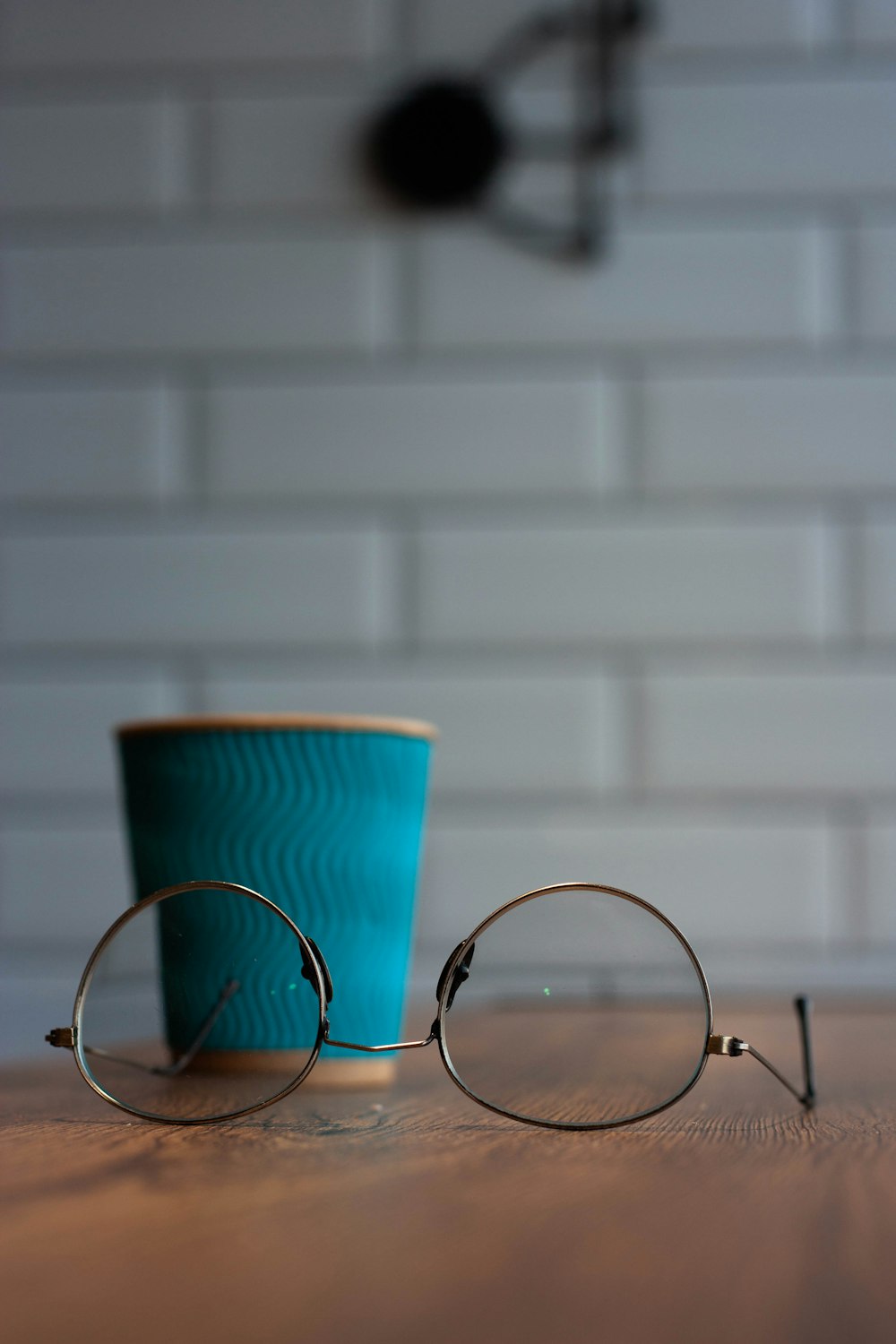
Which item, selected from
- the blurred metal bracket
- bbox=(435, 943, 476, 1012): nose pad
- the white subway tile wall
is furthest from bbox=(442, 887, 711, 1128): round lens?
the blurred metal bracket

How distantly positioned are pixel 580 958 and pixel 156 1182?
195 mm

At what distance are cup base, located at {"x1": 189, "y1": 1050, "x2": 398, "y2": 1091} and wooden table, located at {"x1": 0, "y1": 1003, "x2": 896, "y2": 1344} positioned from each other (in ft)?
0.18

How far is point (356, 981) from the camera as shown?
44 cm

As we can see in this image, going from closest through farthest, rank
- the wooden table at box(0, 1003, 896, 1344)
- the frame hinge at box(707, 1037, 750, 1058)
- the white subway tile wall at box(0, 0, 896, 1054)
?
the wooden table at box(0, 1003, 896, 1344), the frame hinge at box(707, 1037, 750, 1058), the white subway tile wall at box(0, 0, 896, 1054)

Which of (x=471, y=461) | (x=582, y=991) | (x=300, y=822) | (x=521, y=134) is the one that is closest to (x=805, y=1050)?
(x=582, y=991)

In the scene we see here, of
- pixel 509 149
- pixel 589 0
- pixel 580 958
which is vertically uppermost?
pixel 589 0

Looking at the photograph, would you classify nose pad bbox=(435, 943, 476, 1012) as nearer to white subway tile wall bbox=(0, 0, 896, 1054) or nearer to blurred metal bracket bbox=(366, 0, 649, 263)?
white subway tile wall bbox=(0, 0, 896, 1054)

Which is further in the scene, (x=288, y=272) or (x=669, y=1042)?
(x=288, y=272)

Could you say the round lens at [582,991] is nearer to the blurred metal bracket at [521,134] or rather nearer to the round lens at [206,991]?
the round lens at [206,991]

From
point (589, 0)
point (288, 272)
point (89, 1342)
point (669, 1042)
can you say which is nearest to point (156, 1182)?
point (89, 1342)

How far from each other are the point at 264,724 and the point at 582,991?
0.15 m

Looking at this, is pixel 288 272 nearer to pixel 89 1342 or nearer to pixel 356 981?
pixel 356 981

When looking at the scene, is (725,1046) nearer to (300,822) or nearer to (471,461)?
(300,822)

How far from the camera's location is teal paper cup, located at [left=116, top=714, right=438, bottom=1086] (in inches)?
17.1
